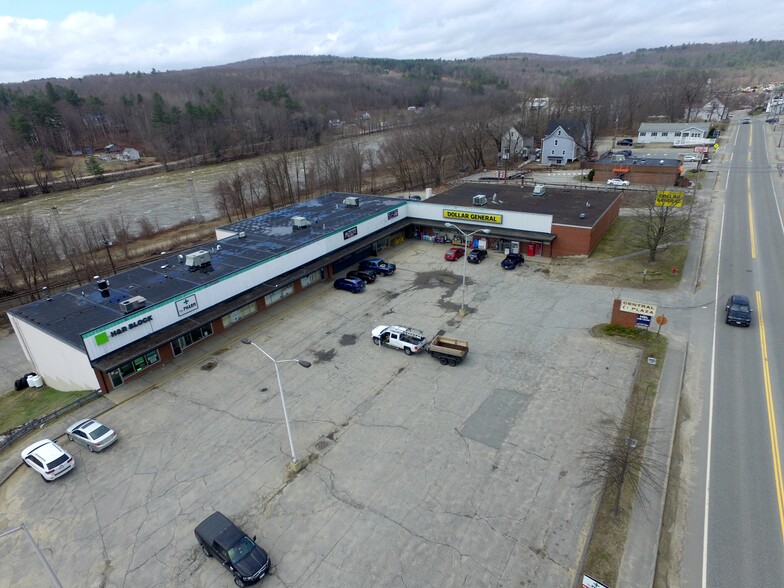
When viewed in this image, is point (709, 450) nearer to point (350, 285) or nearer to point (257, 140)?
point (350, 285)

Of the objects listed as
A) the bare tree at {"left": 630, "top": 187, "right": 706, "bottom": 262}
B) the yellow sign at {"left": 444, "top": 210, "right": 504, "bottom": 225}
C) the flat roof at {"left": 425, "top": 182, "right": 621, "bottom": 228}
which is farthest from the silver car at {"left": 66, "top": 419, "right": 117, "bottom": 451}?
the bare tree at {"left": 630, "top": 187, "right": 706, "bottom": 262}

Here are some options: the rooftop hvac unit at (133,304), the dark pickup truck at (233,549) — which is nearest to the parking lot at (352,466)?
the dark pickup truck at (233,549)

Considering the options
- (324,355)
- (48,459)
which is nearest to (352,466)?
(324,355)

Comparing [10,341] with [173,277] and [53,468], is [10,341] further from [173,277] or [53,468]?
[53,468]

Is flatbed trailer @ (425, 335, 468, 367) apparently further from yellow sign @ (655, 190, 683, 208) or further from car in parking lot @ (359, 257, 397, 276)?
yellow sign @ (655, 190, 683, 208)

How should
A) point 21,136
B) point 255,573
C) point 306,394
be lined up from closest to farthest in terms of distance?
point 255,573 → point 306,394 → point 21,136

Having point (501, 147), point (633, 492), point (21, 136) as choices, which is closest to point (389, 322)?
point (633, 492)

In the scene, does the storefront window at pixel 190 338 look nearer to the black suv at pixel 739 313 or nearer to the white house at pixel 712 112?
the black suv at pixel 739 313
